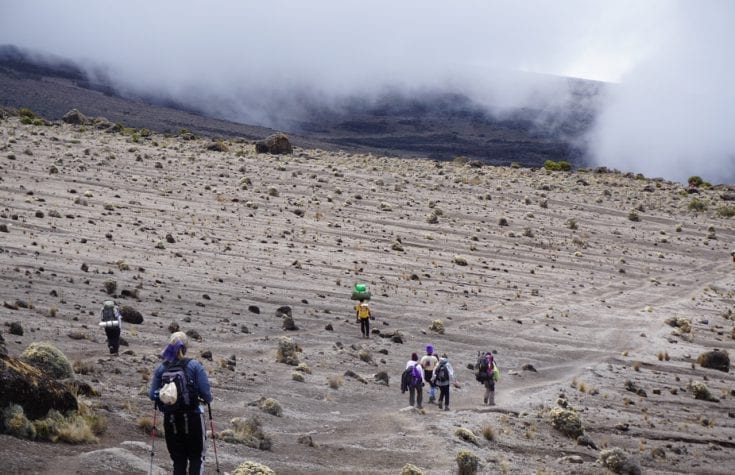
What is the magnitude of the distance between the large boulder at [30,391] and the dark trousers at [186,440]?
245cm

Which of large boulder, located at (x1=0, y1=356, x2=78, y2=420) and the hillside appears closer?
large boulder, located at (x1=0, y1=356, x2=78, y2=420)

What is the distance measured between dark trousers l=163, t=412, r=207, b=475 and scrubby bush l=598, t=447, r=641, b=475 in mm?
8237

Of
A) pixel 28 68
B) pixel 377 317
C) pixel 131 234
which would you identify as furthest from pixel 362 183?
pixel 28 68

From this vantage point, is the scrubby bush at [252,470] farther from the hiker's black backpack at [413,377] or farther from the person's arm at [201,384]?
the hiker's black backpack at [413,377]

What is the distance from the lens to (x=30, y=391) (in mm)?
10414

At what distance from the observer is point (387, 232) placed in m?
41.0

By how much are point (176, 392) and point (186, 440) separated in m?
0.54

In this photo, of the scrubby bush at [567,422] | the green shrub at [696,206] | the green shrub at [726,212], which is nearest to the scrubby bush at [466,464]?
the scrubby bush at [567,422]

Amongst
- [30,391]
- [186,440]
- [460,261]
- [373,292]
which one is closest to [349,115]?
[460,261]

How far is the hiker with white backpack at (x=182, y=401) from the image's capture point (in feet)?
27.6

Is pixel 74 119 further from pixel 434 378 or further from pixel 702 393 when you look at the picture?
pixel 434 378

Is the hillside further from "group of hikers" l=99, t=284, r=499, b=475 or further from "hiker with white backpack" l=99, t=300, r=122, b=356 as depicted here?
"group of hikers" l=99, t=284, r=499, b=475

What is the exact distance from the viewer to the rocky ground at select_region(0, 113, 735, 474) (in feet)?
49.6

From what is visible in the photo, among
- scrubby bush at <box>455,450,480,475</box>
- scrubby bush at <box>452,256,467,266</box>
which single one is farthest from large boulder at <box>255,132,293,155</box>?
scrubby bush at <box>455,450,480,475</box>
